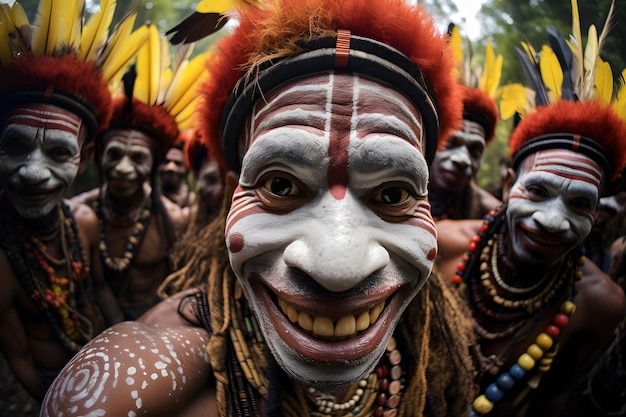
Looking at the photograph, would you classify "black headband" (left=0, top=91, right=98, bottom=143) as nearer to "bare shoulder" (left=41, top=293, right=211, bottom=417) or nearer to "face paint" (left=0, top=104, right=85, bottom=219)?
"face paint" (left=0, top=104, right=85, bottom=219)

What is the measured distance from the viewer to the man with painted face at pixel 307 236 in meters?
1.22

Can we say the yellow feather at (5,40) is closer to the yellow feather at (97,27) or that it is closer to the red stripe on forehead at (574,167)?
the yellow feather at (97,27)

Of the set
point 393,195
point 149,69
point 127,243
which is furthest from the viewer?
point 127,243

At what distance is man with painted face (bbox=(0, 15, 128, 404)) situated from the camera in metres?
2.09

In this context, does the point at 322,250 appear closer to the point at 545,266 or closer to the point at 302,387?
the point at 302,387

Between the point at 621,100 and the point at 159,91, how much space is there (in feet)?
9.68

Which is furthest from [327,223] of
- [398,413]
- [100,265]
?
[100,265]

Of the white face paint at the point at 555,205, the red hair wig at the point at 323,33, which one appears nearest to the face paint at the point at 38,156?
the red hair wig at the point at 323,33

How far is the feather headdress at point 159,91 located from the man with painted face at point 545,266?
212 cm

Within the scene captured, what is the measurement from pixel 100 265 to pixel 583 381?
418 cm

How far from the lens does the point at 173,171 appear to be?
17.4ft

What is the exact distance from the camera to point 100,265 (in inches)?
133

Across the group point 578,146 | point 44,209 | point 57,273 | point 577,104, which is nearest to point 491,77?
point 577,104

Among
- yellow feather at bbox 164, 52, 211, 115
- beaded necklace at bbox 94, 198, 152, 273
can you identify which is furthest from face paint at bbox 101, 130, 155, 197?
yellow feather at bbox 164, 52, 211, 115
